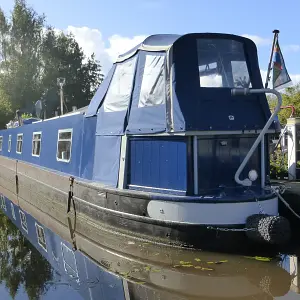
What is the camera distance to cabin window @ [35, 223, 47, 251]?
A: 891 cm

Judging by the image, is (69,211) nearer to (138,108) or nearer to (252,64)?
(138,108)

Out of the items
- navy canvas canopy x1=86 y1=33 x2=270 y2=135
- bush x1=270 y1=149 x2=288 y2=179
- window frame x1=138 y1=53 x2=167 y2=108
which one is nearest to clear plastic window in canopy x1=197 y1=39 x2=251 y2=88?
navy canvas canopy x1=86 y1=33 x2=270 y2=135

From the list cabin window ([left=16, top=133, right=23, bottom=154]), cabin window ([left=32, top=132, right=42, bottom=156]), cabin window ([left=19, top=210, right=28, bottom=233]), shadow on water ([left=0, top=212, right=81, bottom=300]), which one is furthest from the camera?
cabin window ([left=16, top=133, right=23, bottom=154])

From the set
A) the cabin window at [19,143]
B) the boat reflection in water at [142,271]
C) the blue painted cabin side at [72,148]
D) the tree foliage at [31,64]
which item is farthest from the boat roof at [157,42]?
the tree foliage at [31,64]

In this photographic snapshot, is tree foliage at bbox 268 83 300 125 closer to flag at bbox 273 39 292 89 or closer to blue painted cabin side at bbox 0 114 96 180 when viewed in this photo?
flag at bbox 273 39 292 89

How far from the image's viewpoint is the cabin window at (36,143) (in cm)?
1415

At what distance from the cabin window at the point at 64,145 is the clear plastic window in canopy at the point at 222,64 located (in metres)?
4.30

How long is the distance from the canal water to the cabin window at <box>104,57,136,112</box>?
8.53 feet

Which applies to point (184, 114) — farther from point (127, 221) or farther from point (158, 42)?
point (127, 221)

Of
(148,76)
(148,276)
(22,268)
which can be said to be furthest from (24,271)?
(148,76)

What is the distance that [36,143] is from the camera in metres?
14.7

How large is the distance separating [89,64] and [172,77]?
128 feet

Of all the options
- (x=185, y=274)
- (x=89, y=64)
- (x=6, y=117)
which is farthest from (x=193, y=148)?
(x=89, y=64)

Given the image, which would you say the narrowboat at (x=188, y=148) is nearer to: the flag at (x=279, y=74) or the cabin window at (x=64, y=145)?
the flag at (x=279, y=74)
